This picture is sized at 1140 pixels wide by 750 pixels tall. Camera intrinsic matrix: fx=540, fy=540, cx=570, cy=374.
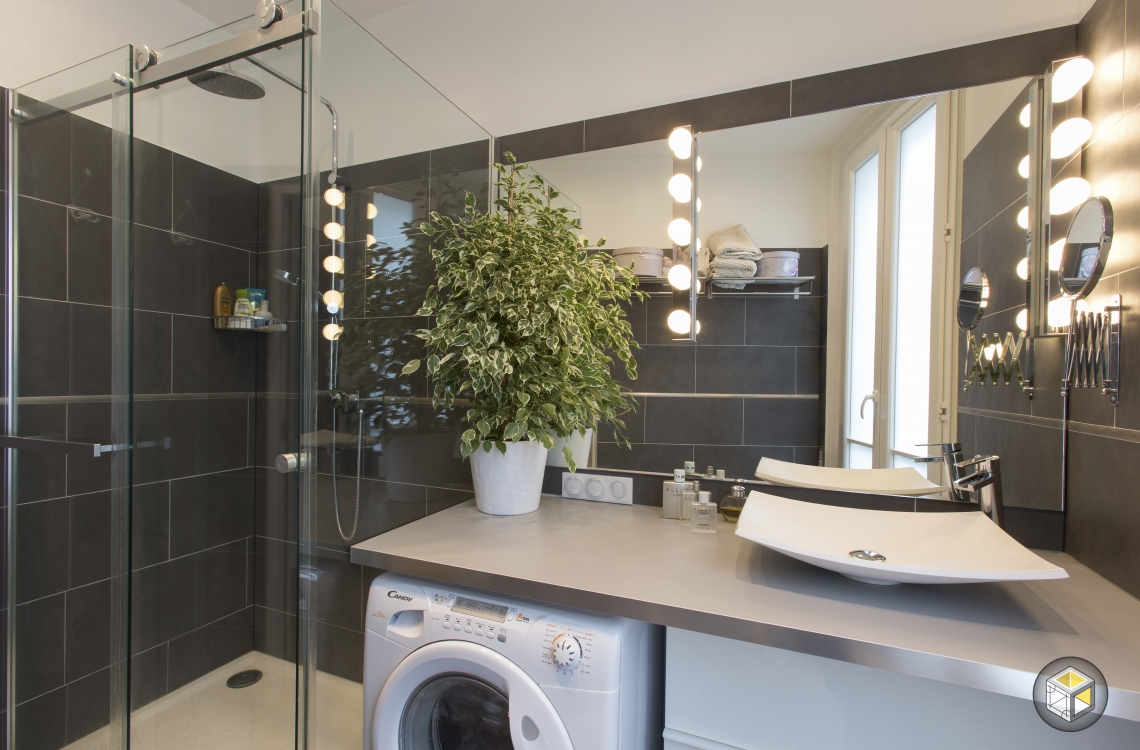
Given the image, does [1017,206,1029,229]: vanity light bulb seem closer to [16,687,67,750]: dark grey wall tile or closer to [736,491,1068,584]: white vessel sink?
[736,491,1068,584]: white vessel sink

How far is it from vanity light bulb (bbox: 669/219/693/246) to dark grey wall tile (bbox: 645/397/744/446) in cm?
51

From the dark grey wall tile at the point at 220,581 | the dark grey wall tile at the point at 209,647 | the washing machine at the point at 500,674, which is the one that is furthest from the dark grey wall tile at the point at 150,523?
the washing machine at the point at 500,674

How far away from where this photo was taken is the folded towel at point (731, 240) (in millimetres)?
1618

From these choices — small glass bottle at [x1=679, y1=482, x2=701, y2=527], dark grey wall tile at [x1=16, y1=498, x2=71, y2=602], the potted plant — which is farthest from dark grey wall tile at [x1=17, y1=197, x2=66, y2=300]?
small glass bottle at [x1=679, y1=482, x2=701, y2=527]

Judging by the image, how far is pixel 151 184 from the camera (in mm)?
1308

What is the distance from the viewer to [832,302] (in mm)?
Result: 1534

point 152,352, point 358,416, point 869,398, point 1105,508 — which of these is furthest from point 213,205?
point 1105,508

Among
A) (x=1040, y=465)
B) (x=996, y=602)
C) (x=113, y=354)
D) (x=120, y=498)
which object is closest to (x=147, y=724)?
(x=120, y=498)

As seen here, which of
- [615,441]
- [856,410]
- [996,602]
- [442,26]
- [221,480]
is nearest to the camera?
[996,602]

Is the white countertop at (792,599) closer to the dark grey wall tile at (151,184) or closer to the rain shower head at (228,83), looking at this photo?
the dark grey wall tile at (151,184)

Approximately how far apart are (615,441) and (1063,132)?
1.40 metres

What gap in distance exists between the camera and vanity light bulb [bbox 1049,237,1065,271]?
1275 millimetres

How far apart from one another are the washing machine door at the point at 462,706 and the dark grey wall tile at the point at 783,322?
111 cm

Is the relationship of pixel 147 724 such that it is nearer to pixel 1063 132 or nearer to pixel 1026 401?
pixel 1026 401
